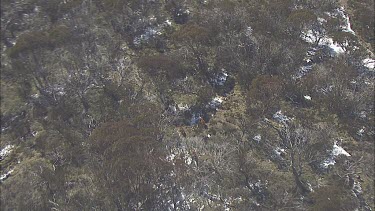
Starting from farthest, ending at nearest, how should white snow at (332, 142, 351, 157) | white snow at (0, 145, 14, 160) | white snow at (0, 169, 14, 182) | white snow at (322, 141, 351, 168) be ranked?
white snow at (0, 145, 14, 160)
white snow at (0, 169, 14, 182)
white snow at (332, 142, 351, 157)
white snow at (322, 141, 351, 168)

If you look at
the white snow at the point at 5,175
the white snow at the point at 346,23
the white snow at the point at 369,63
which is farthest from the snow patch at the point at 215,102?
the white snow at the point at 5,175

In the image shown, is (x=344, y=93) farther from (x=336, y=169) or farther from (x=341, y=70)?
(x=336, y=169)

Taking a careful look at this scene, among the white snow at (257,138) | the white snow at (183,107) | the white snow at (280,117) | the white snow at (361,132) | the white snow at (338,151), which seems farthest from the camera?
the white snow at (183,107)

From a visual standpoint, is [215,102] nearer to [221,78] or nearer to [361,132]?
[221,78]

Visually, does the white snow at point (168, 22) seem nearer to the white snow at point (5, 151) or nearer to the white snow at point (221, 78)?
the white snow at point (221, 78)

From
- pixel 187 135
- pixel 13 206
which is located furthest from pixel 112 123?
pixel 13 206

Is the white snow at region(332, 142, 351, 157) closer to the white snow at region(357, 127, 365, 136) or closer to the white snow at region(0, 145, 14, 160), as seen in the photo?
the white snow at region(357, 127, 365, 136)

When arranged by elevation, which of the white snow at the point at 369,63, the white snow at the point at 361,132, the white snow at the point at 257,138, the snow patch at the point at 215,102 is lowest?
the snow patch at the point at 215,102

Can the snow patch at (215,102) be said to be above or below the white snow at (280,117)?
below

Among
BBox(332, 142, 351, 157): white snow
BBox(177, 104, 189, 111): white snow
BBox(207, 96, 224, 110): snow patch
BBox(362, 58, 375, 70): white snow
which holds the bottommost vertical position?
BBox(177, 104, 189, 111): white snow

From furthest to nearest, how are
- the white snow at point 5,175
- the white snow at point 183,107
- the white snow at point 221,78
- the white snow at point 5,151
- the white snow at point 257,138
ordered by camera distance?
the white snow at point 221,78 < the white snow at point 183,107 < the white snow at point 5,151 < the white snow at point 257,138 < the white snow at point 5,175

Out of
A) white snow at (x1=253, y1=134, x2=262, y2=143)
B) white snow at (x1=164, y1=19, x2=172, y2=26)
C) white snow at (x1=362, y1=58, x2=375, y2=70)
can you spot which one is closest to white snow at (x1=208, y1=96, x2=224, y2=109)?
white snow at (x1=253, y1=134, x2=262, y2=143)
